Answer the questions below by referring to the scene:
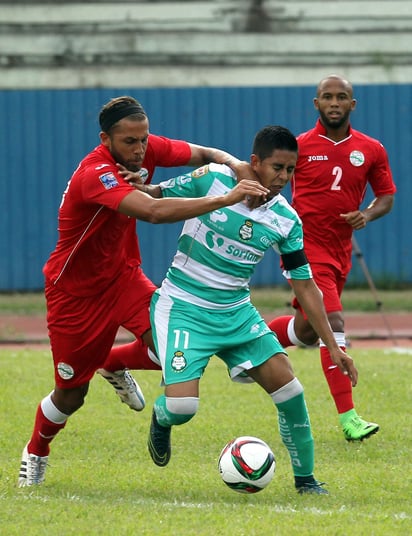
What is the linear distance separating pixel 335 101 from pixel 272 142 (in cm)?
262

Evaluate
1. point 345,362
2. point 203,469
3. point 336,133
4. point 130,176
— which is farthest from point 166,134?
point 345,362

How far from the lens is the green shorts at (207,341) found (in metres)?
6.79

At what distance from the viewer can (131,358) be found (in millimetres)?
7703

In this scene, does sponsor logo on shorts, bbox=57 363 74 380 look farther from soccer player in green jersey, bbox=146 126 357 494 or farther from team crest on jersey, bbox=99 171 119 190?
team crest on jersey, bbox=99 171 119 190

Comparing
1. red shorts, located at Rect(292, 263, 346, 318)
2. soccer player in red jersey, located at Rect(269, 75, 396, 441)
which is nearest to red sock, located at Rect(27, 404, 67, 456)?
red shorts, located at Rect(292, 263, 346, 318)

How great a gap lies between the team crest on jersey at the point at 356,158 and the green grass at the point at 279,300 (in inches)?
Result: 294

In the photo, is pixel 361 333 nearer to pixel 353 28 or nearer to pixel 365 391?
pixel 365 391

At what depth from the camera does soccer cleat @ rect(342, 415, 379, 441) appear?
8539 millimetres

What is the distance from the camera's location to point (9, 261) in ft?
61.8

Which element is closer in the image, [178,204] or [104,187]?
[178,204]

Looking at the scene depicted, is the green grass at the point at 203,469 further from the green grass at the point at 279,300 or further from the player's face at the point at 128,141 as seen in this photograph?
the green grass at the point at 279,300

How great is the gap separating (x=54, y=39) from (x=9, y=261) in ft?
12.4

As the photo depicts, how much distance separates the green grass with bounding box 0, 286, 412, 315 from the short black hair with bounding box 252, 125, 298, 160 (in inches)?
399

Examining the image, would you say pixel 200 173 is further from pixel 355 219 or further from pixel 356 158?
pixel 356 158
